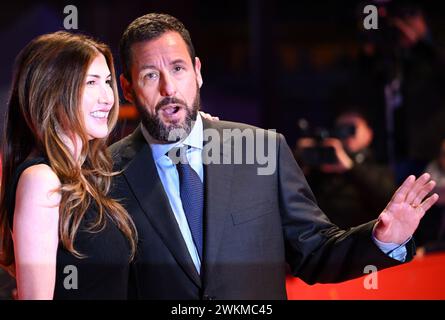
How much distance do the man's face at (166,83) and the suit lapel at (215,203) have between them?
10 cm

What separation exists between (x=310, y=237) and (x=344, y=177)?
0.91 meters

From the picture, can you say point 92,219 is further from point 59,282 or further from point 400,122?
point 400,122

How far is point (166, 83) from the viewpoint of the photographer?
160 centimetres

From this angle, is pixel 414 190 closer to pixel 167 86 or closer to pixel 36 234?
pixel 167 86

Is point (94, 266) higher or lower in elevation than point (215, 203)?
lower

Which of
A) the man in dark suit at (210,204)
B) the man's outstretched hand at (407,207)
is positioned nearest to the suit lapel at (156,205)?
the man in dark suit at (210,204)

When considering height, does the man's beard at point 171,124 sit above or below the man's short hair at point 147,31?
below

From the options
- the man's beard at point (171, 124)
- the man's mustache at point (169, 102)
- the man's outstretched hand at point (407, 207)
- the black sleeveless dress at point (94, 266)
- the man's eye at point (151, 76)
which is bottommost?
the black sleeveless dress at point (94, 266)

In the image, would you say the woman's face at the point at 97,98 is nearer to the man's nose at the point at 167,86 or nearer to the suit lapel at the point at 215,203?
the man's nose at the point at 167,86

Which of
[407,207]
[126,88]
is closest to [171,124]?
[126,88]

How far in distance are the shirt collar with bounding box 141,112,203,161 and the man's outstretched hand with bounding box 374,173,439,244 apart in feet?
1.36

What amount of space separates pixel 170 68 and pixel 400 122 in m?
1.72

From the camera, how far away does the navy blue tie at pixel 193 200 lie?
1.59m

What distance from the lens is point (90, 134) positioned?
1.57 m
